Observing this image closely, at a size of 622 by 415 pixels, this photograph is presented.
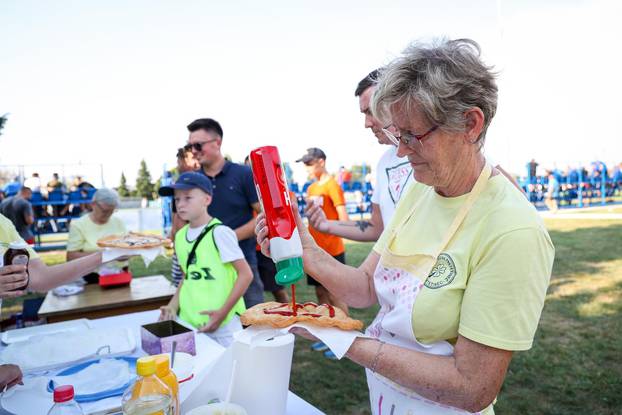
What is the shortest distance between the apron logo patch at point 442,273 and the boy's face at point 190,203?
1.97m

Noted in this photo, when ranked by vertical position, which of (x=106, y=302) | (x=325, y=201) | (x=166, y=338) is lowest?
(x=106, y=302)

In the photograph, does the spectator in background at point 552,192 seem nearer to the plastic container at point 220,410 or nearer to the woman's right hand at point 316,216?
the woman's right hand at point 316,216

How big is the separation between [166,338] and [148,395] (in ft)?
2.21

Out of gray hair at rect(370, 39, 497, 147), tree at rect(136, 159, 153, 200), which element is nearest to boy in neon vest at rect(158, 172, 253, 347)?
gray hair at rect(370, 39, 497, 147)

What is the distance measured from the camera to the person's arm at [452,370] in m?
1.11

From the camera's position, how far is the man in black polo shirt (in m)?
3.70

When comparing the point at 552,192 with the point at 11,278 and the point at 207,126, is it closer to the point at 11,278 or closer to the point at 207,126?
the point at 207,126

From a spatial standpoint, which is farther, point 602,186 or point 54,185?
point 602,186

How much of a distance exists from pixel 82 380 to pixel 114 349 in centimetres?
32

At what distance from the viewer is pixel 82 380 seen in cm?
163

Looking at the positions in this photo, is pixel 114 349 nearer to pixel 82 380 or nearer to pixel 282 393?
pixel 82 380

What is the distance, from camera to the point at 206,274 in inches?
105

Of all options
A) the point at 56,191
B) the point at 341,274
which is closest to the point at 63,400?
the point at 341,274

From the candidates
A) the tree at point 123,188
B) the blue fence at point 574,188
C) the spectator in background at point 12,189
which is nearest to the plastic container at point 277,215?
the spectator in background at point 12,189
